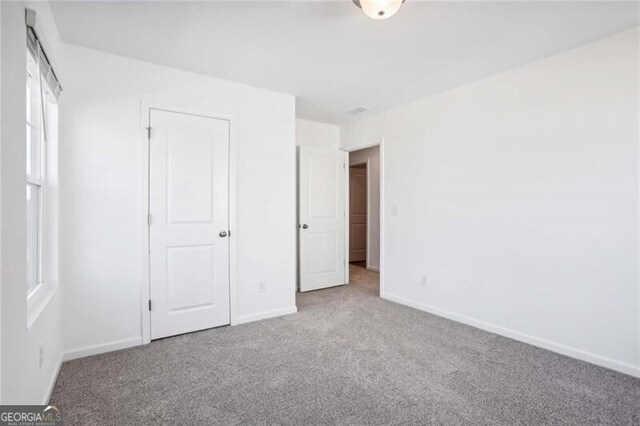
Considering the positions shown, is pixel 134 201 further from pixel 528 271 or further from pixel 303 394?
pixel 528 271

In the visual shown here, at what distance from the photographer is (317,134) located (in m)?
4.77

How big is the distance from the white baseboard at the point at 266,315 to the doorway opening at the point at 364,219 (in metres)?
1.43

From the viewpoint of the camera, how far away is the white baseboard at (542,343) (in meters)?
2.30

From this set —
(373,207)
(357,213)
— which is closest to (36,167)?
(373,207)

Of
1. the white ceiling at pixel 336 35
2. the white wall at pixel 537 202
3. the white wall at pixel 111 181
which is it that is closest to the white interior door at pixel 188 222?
the white wall at pixel 111 181

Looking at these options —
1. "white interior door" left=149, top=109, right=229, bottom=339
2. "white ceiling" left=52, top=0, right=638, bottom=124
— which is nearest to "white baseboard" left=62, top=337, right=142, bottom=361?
"white interior door" left=149, top=109, right=229, bottom=339

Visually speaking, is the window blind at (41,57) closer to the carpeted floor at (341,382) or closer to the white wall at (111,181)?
the white wall at (111,181)

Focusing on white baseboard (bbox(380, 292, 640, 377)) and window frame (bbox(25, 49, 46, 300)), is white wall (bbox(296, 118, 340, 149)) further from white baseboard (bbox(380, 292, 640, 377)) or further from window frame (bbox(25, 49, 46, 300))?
window frame (bbox(25, 49, 46, 300))

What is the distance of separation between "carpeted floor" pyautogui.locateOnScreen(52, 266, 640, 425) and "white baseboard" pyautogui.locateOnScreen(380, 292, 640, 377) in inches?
3.0

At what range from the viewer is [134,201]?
274 cm

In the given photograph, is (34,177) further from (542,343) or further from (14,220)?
(542,343)

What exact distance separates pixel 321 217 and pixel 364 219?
276 centimetres

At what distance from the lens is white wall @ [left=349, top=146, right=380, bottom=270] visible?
6152 millimetres

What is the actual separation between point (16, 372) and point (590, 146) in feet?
12.4
